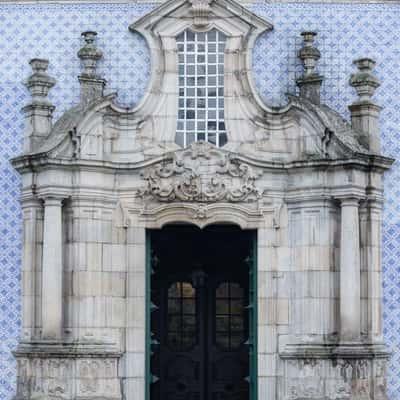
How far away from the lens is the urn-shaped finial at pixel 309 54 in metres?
19.8

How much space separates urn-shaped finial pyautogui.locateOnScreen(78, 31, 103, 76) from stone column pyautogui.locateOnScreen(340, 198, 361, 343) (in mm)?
3962

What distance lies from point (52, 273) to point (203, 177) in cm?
243

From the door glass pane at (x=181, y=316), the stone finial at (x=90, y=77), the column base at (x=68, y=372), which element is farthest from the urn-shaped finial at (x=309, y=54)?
the column base at (x=68, y=372)

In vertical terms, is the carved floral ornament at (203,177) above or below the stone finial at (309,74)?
below

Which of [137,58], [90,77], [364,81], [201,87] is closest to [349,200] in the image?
[364,81]

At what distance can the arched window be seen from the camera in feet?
65.5

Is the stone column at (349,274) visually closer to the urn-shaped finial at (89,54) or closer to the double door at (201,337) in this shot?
the double door at (201,337)

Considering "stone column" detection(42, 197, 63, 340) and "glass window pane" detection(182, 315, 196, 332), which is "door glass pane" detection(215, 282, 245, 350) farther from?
"stone column" detection(42, 197, 63, 340)

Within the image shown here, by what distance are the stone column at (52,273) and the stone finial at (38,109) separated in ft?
3.34

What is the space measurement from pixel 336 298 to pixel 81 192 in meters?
3.73

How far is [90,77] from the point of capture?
65.0ft

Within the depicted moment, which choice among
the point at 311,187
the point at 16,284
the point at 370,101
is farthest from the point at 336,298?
the point at 16,284

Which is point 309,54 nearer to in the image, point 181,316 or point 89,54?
point 89,54

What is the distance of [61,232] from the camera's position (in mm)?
19156
